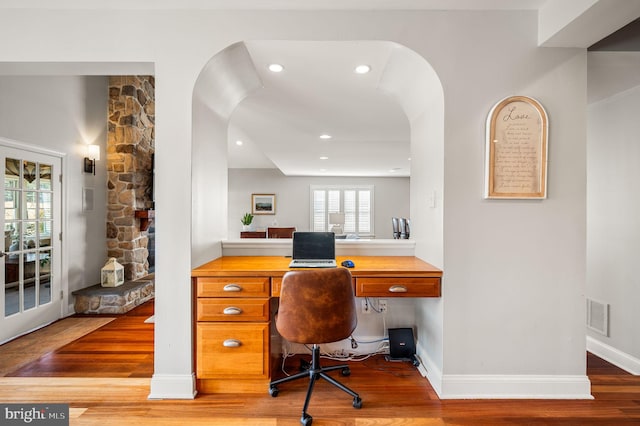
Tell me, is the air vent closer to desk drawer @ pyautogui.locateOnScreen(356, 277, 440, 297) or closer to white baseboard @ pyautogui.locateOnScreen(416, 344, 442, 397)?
white baseboard @ pyautogui.locateOnScreen(416, 344, 442, 397)

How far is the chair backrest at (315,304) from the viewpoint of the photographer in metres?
1.64

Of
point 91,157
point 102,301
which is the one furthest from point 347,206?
point 102,301

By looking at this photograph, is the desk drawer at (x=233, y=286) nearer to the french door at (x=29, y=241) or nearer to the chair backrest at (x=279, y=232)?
the french door at (x=29, y=241)

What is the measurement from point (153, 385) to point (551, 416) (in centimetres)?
238

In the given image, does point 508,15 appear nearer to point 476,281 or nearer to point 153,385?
point 476,281

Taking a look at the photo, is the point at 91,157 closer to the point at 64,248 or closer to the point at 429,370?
the point at 64,248

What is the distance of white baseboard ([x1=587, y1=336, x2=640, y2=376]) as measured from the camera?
223cm

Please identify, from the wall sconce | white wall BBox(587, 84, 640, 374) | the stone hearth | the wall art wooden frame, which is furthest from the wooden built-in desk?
the wall sconce

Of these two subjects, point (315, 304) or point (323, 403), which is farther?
point (323, 403)

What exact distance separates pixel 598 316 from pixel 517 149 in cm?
180

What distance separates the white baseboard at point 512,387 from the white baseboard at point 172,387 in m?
1.57

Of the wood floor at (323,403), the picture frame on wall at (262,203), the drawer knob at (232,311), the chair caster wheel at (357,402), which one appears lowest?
the wood floor at (323,403)

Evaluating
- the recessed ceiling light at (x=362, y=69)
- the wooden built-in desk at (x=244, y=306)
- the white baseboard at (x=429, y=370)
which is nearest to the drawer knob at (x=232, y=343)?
the wooden built-in desk at (x=244, y=306)

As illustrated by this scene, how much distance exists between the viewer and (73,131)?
11.6 ft
